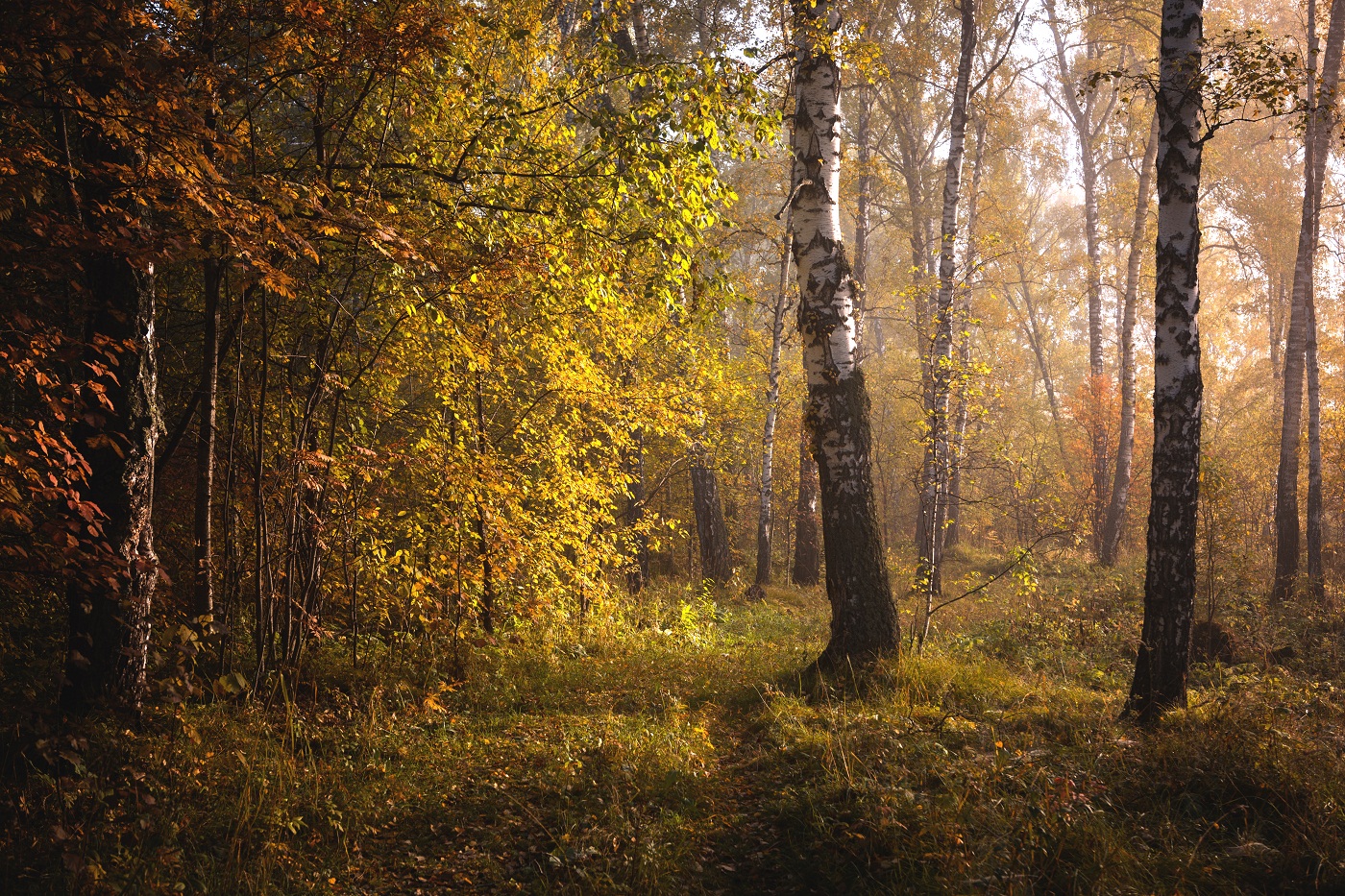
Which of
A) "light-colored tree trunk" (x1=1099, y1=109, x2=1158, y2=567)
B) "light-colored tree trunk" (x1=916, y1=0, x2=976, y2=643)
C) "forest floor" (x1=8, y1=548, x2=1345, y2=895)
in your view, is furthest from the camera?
"light-colored tree trunk" (x1=1099, y1=109, x2=1158, y2=567)

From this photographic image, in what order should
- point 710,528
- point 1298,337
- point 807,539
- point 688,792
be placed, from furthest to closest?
point 807,539 → point 710,528 → point 1298,337 → point 688,792

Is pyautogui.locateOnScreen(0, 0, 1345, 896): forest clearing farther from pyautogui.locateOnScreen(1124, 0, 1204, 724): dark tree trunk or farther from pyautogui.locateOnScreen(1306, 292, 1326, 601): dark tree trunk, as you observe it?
pyautogui.locateOnScreen(1306, 292, 1326, 601): dark tree trunk

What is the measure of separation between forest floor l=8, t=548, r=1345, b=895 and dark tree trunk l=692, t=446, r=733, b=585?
847 cm

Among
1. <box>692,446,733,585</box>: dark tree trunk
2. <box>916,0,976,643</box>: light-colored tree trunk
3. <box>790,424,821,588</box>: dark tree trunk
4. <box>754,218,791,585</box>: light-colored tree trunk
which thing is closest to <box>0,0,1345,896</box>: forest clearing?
<box>916,0,976,643</box>: light-colored tree trunk

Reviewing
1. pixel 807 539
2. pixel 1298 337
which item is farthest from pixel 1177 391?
pixel 807 539

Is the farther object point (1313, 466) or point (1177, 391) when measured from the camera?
point (1313, 466)

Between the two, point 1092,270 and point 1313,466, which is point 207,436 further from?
point 1092,270

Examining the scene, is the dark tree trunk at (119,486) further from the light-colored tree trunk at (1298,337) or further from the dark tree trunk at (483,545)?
the light-colored tree trunk at (1298,337)

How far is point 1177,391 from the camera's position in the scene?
216 inches

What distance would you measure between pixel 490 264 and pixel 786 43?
4625 mm

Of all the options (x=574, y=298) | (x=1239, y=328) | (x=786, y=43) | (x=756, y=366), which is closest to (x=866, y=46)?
(x=786, y=43)

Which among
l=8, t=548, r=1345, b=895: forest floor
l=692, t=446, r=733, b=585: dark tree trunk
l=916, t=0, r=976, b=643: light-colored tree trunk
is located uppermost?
l=916, t=0, r=976, b=643: light-colored tree trunk

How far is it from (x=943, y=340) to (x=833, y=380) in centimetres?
332

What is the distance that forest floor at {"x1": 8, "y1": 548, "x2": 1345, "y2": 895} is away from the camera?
11.3 ft
